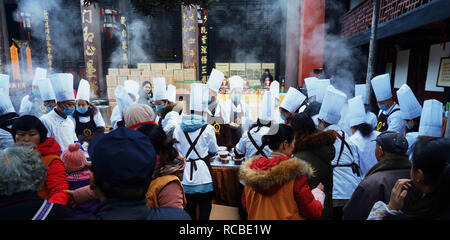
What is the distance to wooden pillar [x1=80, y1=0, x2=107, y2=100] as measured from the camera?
997 centimetres

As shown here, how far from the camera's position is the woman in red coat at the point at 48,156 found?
6.04 ft

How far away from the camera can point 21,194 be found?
132 cm

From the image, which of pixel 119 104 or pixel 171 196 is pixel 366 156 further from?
pixel 119 104

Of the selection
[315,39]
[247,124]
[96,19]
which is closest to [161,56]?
[96,19]

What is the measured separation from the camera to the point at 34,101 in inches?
263

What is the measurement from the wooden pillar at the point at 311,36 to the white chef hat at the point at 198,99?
653 cm

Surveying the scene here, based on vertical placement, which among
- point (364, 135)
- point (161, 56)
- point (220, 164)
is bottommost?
point (220, 164)

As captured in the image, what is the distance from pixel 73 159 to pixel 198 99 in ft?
8.27

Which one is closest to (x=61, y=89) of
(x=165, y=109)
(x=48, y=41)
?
(x=165, y=109)

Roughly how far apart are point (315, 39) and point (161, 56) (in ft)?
21.5

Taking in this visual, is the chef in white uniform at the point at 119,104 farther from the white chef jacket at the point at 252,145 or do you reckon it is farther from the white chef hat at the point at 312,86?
the white chef hat at the point at 312,86
